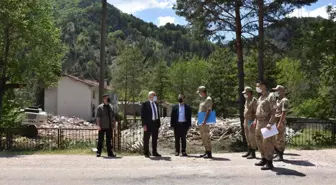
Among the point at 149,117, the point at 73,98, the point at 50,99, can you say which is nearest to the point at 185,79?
the point at 73,98

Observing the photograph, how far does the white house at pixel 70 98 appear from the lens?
45156 mm

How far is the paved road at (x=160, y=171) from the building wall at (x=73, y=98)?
115ft

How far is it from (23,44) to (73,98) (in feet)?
101

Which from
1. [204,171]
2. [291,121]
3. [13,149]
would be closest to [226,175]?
[204,171]

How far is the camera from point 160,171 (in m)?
8.66

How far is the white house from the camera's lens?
148 feet

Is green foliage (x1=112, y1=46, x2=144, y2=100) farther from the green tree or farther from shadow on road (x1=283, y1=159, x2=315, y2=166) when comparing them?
shadow on road (x1=283, y1=159, x2=315, y2=166)

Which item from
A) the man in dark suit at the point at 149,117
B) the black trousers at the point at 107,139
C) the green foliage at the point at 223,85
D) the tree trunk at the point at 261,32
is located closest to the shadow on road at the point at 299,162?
the man in dark suit at the point at 149,117

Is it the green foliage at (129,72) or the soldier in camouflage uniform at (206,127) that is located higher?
the green foliage at (129,72)

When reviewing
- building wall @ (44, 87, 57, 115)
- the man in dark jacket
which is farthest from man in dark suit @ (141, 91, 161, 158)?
building wall @ (44, 87, 57, 115)

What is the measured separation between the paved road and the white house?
35011 mm

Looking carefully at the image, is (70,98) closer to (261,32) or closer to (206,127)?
(261,32)

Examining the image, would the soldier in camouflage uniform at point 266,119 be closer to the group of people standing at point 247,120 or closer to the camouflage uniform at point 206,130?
the group of people standing at point 247,120

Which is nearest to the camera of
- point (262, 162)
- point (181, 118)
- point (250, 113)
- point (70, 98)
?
point (262, 162)
